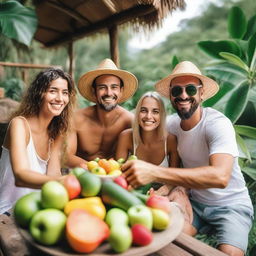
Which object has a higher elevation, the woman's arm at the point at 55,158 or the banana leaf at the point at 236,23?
the banana leaf at the point at 236,23

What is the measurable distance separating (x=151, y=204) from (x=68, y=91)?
5.23 feet

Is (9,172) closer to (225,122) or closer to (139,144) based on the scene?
(139,144)

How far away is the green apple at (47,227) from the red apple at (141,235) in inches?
11.5

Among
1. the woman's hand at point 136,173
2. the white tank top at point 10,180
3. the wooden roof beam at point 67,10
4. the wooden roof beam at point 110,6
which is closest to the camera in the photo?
the woman's hand at point 136,173

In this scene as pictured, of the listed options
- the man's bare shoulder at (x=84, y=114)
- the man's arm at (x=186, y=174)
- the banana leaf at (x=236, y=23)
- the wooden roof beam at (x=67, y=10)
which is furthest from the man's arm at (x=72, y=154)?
the wooden roof beam at (x=67, y=10)

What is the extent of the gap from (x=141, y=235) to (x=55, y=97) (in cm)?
163

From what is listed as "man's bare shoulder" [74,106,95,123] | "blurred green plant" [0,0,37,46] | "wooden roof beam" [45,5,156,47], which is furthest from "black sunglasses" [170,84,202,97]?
"blurred green plant" [0,0,37,46]

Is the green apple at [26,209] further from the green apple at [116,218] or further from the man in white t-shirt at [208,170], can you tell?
the man in white t-shirt at [208,170]

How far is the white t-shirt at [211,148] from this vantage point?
244cm

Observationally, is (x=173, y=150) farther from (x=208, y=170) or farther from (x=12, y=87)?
(x=12, y=87)

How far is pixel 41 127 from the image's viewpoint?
2.69m

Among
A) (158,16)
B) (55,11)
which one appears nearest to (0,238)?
(158,16)

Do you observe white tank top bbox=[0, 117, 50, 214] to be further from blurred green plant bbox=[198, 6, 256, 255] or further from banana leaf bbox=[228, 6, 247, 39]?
banana leaf bbox=[228, 6, 247, 39]

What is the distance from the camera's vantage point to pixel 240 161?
3.46m
